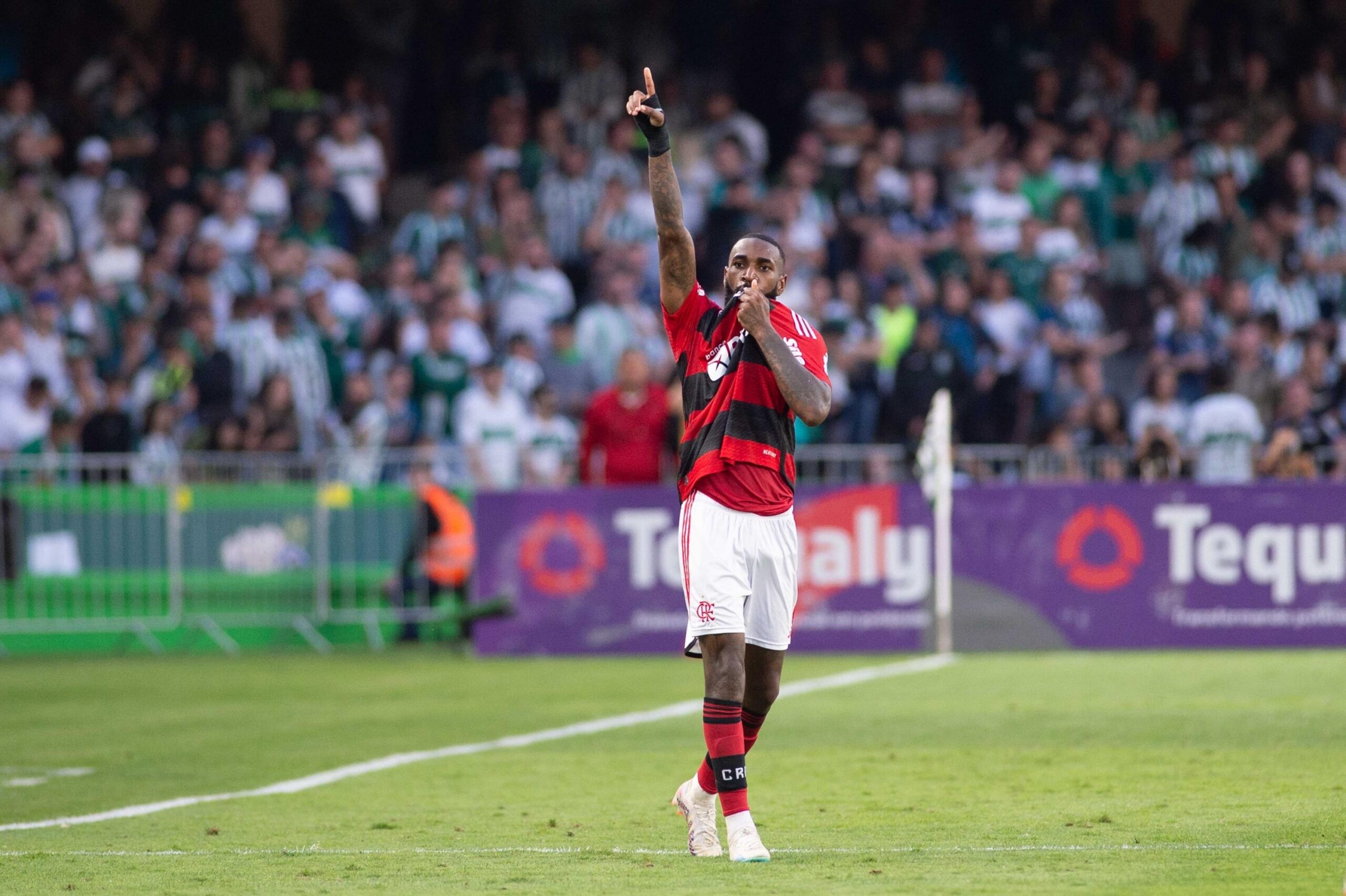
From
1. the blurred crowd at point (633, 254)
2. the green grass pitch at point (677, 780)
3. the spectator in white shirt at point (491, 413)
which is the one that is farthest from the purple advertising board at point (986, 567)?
the spectator in white shirt at point (491, 413)

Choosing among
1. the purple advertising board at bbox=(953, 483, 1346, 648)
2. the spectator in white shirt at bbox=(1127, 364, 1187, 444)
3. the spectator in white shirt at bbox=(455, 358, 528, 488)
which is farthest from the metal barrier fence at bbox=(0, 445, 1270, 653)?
the spectator in white shirt at bbox=(1127, 364, 1187, 444)

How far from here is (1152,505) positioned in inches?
663

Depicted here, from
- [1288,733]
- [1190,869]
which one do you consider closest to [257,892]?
[1190,869]

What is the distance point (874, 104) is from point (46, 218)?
9.85 metres

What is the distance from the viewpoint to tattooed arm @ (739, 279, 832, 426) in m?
7.39

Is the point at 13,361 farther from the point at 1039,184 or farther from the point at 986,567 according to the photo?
the point at 1039,184

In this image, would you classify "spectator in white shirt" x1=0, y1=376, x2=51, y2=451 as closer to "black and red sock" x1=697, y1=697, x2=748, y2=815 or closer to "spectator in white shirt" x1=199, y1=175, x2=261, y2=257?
"spectator in white shirt" x1=199, y1=175, x2=261, y2=257

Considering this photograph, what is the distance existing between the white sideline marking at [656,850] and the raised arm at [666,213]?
7.01 feet

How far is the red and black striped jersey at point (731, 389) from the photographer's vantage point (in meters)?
7.64

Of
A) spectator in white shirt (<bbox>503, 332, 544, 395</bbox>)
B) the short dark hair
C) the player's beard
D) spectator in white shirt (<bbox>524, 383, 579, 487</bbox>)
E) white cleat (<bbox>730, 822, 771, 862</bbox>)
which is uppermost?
spectator in white shirt (<bbox>503, 332, 544, 395</bbox>)

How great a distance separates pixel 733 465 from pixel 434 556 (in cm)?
1125

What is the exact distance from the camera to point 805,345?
768cm

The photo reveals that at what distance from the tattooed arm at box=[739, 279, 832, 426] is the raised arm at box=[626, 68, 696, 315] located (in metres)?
0.33

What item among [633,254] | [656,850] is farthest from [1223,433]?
[656,850]
